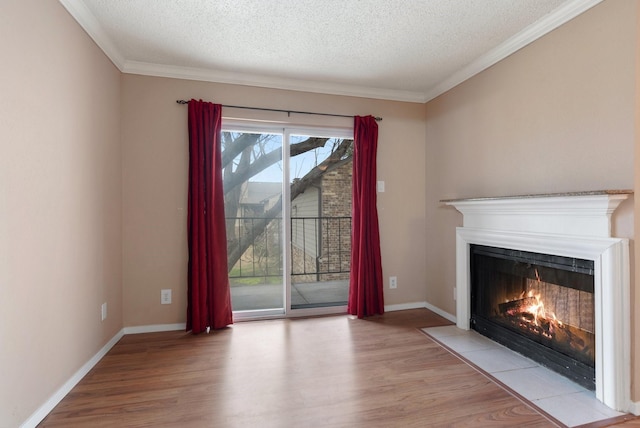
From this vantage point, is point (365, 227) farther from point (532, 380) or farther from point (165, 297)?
point (165, 297)

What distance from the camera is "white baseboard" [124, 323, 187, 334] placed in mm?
2930

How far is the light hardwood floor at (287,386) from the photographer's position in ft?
5.60

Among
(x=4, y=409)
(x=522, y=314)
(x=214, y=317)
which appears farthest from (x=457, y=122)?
(x=4, y=409)

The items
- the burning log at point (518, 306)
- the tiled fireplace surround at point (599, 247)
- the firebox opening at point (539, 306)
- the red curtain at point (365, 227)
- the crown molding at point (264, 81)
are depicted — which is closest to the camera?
the tiled fireplace surround at point (599, 247)

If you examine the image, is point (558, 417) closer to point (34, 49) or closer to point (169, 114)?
point (34, 49)

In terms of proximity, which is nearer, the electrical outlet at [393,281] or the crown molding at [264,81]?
the crown molding at [264,81]

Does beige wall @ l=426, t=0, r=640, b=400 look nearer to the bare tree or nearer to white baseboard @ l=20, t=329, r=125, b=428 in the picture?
the bare tree

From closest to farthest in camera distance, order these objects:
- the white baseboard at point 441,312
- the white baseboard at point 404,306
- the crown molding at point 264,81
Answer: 1. the crown molding at point 264,81
2. the white baseboard at point 441,312
3. the white baseboard at point 404,306

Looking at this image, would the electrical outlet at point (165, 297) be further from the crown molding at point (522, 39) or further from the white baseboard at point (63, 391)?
the crown molding at point (522, 39)

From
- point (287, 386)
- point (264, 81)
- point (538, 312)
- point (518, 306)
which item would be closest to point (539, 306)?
point (538, 312)

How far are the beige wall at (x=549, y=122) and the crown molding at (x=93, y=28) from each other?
310 cm

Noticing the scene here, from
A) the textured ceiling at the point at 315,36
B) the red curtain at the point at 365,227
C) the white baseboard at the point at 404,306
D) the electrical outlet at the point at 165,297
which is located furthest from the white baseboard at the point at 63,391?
the white baseboard at the point at 404,306

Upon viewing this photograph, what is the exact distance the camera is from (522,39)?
7.93 ft

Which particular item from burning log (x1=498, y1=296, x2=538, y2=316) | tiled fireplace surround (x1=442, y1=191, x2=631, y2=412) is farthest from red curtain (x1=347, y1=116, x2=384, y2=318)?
tiled fireplace surround (x1=442, y1=191, x2=631, y2=412)
